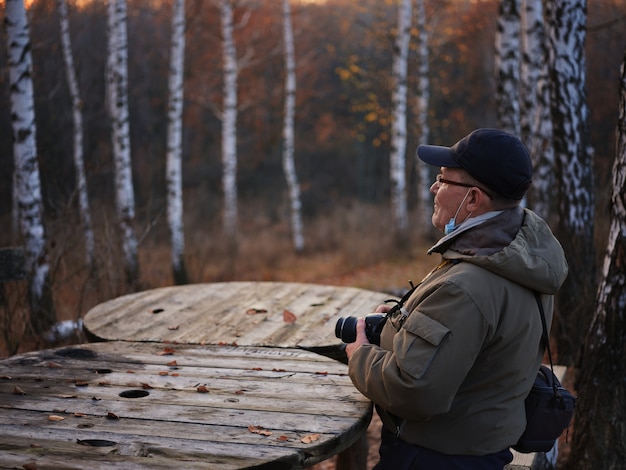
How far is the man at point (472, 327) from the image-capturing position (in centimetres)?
222

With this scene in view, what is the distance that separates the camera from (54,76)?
643 inches

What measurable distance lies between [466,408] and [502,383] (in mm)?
146

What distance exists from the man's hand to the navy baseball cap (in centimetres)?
72

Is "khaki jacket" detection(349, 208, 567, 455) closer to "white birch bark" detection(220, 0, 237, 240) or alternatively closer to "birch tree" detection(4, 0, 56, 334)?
"birch tree" detection(4, 0, 56, 334)

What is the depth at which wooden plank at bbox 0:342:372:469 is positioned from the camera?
2.29 m

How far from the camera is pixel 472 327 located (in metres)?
2.21

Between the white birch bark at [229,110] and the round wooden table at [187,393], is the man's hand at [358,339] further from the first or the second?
the white birch bark at [229,110]

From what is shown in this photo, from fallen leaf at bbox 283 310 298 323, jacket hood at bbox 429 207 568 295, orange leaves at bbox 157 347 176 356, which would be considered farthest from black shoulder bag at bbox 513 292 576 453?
fallen leaf at bbox 283 310 298 323

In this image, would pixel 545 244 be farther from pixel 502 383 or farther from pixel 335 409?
pixel 335 409

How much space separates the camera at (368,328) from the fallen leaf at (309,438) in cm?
44

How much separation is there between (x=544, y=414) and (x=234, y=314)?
2198mm

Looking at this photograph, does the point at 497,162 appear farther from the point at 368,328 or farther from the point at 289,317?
the point at 289,317

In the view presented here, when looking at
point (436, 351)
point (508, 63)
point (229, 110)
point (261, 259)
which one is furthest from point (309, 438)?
point (229, 110)

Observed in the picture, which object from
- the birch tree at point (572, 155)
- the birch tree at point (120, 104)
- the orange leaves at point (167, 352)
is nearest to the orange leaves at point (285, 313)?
the orange leaves at point (167, 352)
